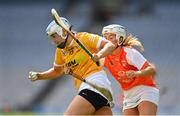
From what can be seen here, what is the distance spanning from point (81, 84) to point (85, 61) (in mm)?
252

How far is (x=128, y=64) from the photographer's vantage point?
8344 mm

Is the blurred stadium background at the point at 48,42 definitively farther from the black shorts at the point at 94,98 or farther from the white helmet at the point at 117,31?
the black shorts at the point at 94,98

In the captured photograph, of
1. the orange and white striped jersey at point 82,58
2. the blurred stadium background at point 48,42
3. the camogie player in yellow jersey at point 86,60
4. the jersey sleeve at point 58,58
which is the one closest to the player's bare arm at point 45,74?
the jersey sleeve at point 58,58

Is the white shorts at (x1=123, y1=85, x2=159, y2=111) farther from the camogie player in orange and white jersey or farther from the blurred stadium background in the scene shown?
the blurred stadium background

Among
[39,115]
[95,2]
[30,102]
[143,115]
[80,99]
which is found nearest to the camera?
[80,99]

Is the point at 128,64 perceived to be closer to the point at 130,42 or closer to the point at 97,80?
the point at 130,42

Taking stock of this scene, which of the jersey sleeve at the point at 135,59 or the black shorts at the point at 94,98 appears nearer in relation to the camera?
the black shorts at the point at 94,98

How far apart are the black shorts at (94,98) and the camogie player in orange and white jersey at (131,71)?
0.62 metres

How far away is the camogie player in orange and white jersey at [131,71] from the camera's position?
327 inches

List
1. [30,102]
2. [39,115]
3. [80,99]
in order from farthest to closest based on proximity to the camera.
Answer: [30,102], [39,115], [80,99]

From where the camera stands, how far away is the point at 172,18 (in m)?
19.1

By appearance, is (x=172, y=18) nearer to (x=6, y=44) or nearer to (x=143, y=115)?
(x=6, y=44)

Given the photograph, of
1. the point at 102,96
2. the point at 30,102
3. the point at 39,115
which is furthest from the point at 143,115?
the point at 30,102

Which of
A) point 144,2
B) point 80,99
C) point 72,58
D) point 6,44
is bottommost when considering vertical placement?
point 80,99
